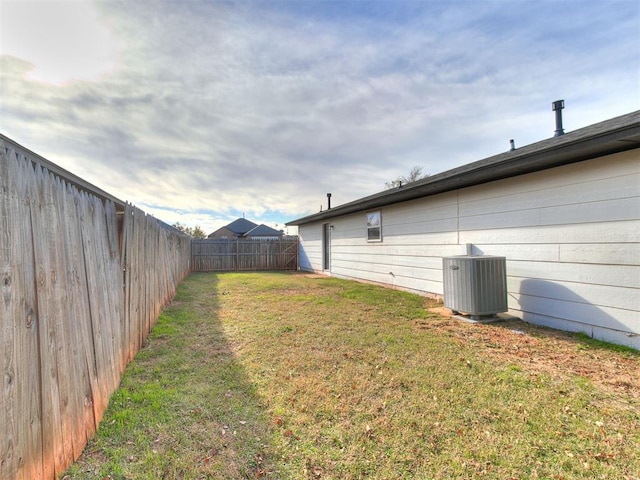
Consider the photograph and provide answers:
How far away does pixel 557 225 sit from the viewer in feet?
15.4

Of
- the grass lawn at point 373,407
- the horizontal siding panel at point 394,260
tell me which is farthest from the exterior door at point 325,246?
the grass lawn at point 373,407

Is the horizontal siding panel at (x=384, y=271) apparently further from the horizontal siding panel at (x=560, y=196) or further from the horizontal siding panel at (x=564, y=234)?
the horizontal siding panel at (x=560, y=196)

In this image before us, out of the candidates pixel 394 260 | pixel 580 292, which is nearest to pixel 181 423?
pixel 580 292

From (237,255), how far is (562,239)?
49.3ft

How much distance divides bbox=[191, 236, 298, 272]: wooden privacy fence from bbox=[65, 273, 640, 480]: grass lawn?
12.7 metres

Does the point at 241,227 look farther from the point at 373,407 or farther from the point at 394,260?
the point at 373,407

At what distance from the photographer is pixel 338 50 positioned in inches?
291

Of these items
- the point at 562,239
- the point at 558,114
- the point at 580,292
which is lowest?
the point at 580,292

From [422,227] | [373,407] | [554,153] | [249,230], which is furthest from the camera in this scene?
[249,230]

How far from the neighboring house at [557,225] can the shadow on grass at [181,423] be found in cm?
472

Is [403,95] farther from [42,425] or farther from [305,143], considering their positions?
[42,425]

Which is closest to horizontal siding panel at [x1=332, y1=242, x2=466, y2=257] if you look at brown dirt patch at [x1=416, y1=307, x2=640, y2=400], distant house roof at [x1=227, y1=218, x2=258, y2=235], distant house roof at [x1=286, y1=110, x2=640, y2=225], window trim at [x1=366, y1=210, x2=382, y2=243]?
window trim at [x1=366, y1=210, x2=382, y2=243]

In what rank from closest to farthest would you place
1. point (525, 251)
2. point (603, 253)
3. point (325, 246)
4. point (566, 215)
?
point (603, 253), point (566, 215), point (525, 251), point (325, 246)

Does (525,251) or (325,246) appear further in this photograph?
(325,246)
